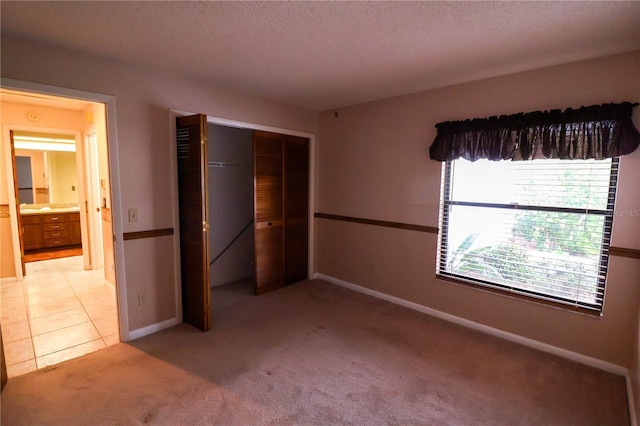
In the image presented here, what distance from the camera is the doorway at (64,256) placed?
2711 mm

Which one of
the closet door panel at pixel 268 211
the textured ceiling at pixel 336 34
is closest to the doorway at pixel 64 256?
the textured ceiling at pixel 336 34

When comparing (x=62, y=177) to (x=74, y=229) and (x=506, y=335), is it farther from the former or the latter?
(x=506, y=335)

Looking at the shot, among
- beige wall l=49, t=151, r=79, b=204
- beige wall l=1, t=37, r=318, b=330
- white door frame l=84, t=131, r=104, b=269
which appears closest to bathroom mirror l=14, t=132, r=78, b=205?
beige wall l=49, t=151, r=79, b=204

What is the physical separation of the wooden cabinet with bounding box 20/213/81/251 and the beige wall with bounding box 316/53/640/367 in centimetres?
498

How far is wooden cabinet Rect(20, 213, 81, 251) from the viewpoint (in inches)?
220

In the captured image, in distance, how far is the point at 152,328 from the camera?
2.89 metres

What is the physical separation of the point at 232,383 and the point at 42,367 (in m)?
1.47

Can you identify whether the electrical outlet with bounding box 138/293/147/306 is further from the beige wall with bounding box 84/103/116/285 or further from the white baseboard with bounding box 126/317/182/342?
A: the beige wall with bounding box 84/103/116/285

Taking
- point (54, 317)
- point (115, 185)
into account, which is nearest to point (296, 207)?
point (115, 185)

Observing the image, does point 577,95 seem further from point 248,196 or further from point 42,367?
point 42,367

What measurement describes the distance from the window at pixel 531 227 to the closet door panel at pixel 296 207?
180 cm

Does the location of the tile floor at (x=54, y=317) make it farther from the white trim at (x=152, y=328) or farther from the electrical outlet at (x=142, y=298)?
the electrical outlet at (x=142, y=298)

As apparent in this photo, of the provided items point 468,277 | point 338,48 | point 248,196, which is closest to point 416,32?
point 338,48

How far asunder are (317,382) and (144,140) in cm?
243
